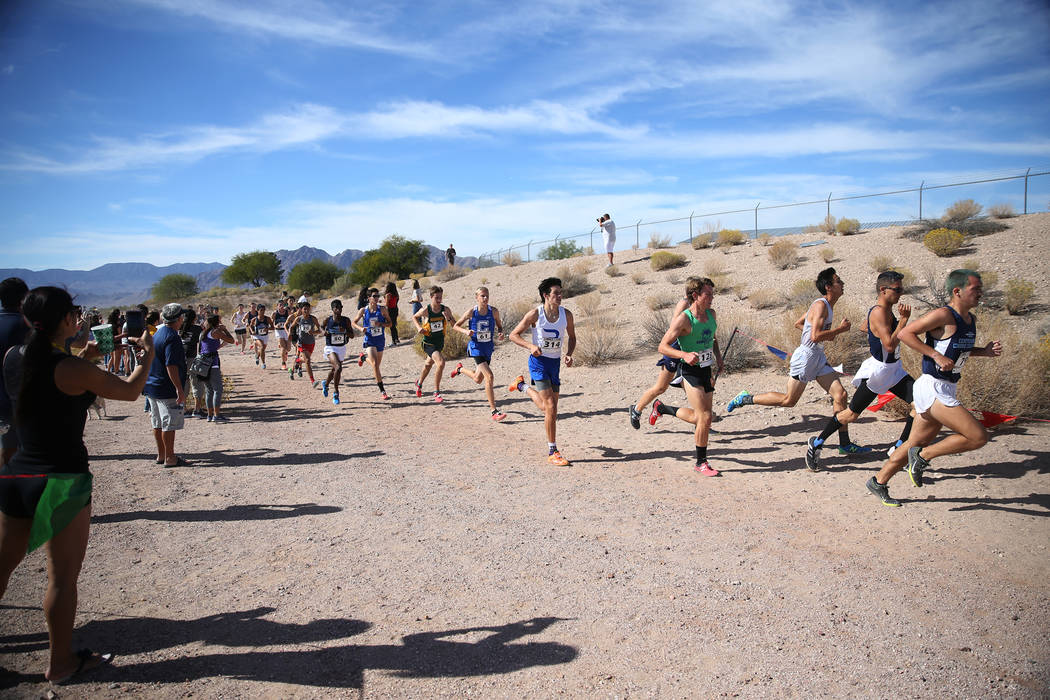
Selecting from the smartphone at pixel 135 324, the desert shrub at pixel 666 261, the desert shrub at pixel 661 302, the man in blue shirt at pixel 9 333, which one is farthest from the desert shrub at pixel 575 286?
the smartphone at pixel 135 324

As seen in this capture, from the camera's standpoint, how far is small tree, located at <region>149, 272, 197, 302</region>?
71.3 m

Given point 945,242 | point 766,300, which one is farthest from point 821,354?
point 945,242

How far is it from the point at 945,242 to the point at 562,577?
63.5ft

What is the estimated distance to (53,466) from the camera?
3.13 meters

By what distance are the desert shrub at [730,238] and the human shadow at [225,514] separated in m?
25.4

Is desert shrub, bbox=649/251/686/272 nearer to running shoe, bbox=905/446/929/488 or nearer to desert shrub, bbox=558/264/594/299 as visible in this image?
desert shrub, bbox=558/264/594/299

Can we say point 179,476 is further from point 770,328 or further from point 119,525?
point 770,328

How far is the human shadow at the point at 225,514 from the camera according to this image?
228 inches

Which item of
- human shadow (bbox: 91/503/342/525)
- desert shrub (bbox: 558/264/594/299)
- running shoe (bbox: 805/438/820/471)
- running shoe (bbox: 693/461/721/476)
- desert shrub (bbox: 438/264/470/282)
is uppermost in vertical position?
desert shrub (bbox: 438/264/470/282)

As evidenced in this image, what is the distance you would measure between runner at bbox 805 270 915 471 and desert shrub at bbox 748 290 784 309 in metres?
11.2

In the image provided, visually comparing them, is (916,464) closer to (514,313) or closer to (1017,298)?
(1017,298)

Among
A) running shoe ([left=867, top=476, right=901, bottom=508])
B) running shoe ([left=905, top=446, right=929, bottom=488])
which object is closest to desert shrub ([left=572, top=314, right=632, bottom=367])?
running shoe ([left=867, top=476, right=901, bottom=508])

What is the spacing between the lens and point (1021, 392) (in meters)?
7.50

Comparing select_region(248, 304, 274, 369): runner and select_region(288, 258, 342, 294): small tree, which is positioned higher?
select_region(288, 258, 342, 294): small tree
